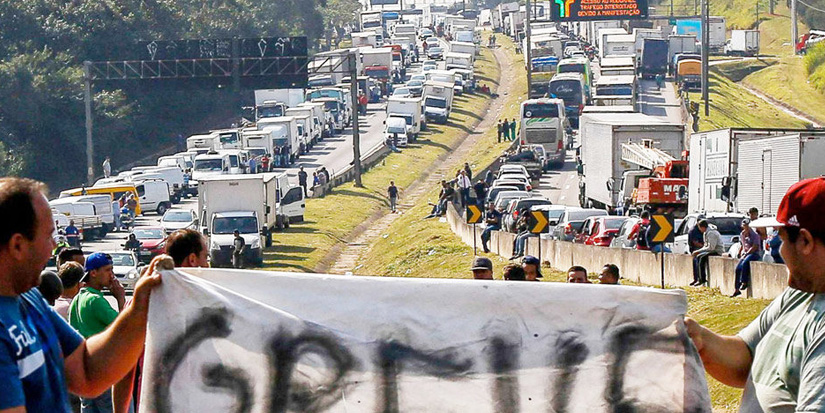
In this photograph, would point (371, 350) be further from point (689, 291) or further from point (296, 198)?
point (296, 198)

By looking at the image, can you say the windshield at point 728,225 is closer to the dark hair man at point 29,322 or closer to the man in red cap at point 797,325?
the man in red cap at point 797,325

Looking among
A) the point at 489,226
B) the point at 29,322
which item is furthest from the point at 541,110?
the point at 29,322

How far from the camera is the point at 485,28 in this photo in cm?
18775

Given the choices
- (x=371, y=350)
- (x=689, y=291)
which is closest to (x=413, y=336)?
(x=371, y=350)

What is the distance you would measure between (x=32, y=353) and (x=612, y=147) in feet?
165

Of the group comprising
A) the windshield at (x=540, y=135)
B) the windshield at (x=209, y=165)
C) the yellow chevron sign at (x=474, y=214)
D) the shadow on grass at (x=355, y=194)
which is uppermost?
the yellow chevron sign at (x=474, y=214)

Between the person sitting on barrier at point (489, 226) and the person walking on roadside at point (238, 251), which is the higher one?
the person sitting on barrier at point (489, 226)

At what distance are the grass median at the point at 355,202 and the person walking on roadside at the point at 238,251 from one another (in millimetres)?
779

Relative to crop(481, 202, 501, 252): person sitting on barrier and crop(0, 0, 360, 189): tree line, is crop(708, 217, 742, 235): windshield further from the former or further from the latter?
crop(0, 0, 360, 189): tree line

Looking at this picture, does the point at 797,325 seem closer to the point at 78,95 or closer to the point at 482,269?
the point at 482,269

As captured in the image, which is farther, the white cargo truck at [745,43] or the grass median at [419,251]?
the white cargo truck at [745,43]

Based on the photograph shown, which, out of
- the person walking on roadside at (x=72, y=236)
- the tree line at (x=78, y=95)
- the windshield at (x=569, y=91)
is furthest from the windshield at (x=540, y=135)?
the person walking on roadside at (x=72, y=236)

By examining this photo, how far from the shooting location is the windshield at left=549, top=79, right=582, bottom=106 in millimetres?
88875

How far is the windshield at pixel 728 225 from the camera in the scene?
31.7m
